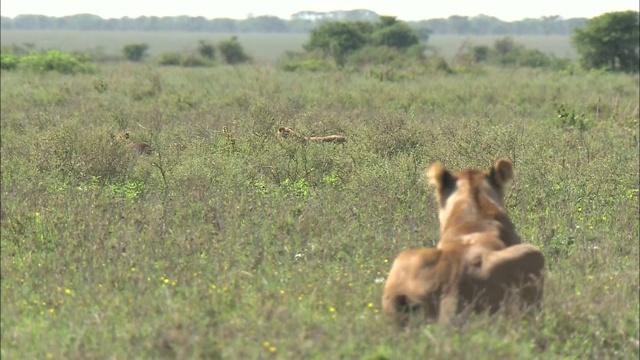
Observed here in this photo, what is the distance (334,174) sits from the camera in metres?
8.88

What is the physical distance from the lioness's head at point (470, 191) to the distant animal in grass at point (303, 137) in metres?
5.29

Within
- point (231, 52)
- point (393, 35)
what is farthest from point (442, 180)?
point (231, 52)

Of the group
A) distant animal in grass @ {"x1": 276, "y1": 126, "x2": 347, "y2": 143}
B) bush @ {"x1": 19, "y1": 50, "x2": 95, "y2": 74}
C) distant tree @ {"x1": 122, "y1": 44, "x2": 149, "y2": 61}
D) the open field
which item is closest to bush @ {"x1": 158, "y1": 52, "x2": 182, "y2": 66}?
bush @ {"x1": 19, "y1": 50, "x2": 95, "y2": 74}

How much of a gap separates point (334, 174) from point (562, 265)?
3.49 metres

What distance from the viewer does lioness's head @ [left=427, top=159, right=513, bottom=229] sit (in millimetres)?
4934

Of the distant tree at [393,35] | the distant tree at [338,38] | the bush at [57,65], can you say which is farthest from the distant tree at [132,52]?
the bush at [57,65]

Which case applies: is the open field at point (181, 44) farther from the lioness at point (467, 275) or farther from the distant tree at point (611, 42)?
the lioness at point (467, 275)

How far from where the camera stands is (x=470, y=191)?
500cm

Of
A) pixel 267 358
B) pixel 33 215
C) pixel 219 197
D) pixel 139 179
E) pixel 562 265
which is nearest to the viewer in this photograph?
pixel 267 358

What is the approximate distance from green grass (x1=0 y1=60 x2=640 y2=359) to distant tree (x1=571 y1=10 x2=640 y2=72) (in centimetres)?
1740

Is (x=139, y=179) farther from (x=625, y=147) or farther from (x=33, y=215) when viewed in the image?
(x=625, y=147)

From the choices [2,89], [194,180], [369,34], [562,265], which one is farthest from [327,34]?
[562,265]

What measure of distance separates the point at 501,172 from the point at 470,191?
226mm

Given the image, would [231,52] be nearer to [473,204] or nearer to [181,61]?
[181,61]
